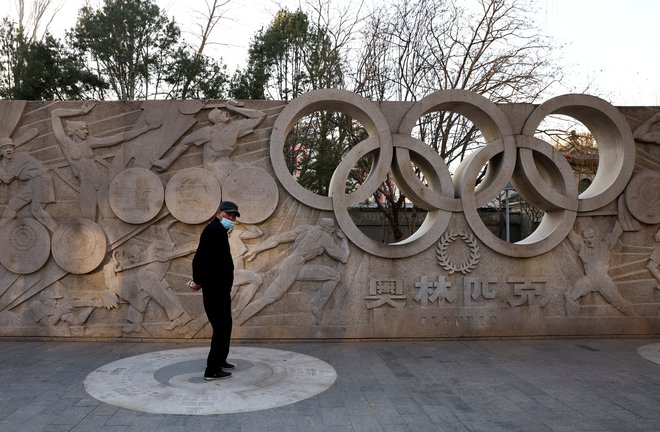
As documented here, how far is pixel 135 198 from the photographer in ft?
19.6

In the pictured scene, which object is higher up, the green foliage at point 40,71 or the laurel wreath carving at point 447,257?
the green foliage at point 40,71

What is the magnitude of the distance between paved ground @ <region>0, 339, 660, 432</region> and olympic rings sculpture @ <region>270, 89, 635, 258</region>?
1416 mm

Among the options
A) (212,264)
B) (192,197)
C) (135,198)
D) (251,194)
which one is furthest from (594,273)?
(135,198)

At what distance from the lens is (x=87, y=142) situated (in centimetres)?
606

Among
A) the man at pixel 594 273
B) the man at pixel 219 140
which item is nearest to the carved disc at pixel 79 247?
the man at pixel 219 140

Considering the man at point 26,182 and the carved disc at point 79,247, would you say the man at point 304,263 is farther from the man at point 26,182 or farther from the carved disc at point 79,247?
the man at point 26,182

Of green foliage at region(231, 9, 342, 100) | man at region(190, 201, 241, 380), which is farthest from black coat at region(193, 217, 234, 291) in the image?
green foliage at region(231, 9, 342, 100)

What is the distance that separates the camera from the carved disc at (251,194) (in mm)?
6000

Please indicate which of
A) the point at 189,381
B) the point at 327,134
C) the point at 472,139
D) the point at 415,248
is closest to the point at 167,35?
the point at 327,134

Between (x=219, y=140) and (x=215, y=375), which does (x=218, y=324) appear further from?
(x=219, y=140)

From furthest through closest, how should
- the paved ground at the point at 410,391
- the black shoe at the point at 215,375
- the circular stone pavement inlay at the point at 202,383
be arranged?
the black shoe at the point at 215,375
the circular stone pavement inlay at the point at 202,383
the paved ground at the point at 410,391

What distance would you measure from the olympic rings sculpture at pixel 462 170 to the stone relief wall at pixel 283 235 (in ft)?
0.07

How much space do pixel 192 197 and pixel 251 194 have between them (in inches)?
29.3

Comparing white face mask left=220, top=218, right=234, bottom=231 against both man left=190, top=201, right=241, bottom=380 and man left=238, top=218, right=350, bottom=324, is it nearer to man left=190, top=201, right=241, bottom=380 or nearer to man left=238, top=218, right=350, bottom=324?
man left=190, top=201, right=241, bottom=380
